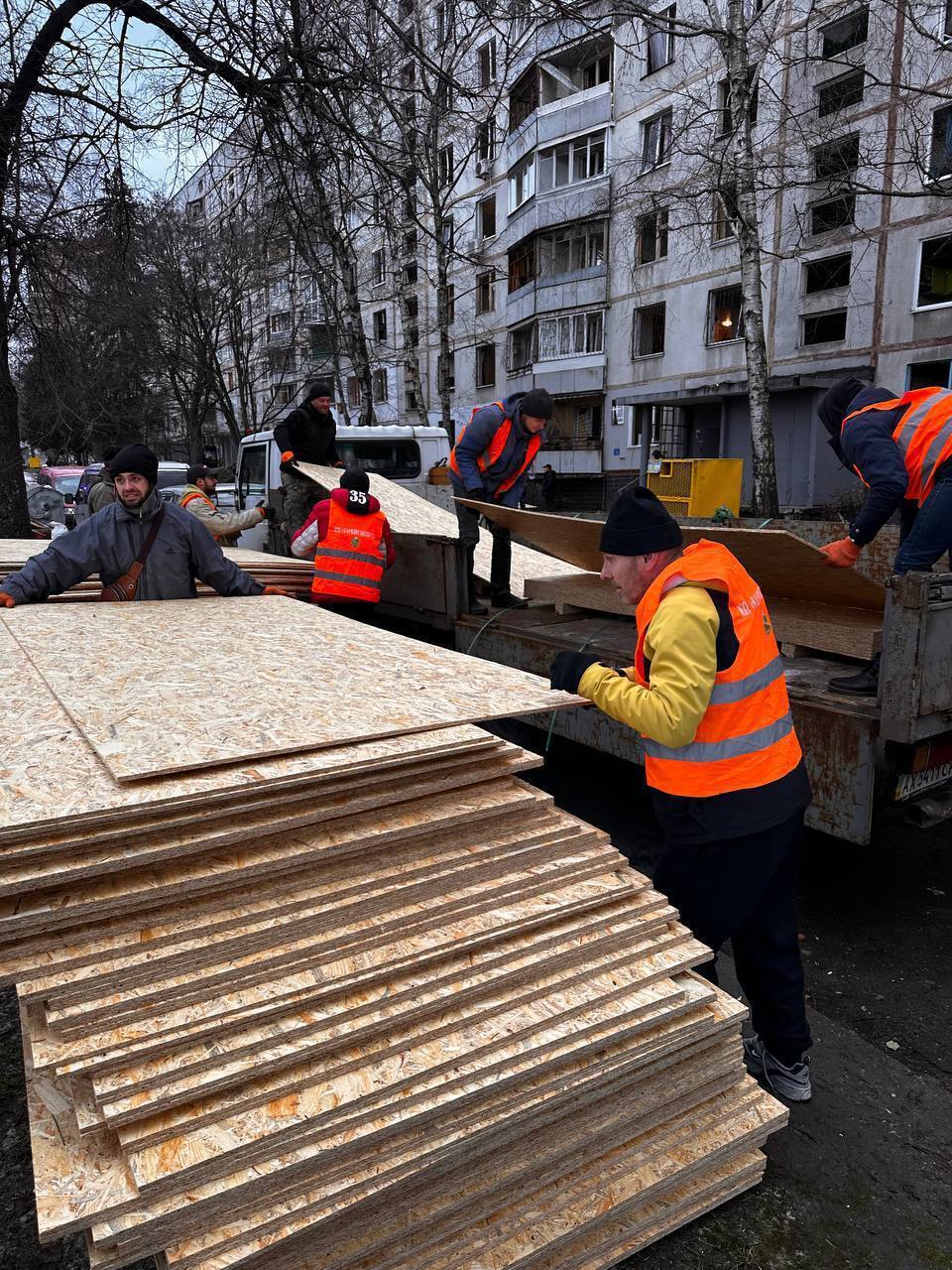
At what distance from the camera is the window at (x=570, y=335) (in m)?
30.0

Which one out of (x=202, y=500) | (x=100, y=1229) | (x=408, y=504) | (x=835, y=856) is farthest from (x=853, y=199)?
(x=100, y=1229)

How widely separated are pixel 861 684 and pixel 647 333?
27277mm

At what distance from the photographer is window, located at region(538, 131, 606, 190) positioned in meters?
28.9

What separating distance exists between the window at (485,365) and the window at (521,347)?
7.57ft

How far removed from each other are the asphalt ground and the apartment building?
12.3 m

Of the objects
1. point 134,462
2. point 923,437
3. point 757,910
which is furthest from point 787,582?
point 134,462

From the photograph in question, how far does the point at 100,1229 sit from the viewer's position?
156 centimetres

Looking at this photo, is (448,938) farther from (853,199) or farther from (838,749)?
(853,199)

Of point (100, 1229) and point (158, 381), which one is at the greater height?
point (158, 381)

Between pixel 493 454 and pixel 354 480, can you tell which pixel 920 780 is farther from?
pixel 354 480

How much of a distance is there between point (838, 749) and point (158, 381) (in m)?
36.2

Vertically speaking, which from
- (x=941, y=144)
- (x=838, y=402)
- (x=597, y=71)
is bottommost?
(x=838, y=402)

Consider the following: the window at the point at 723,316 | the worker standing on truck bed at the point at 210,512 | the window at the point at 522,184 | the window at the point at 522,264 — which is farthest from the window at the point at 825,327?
the worker standing on truck bed at the point at 210,512

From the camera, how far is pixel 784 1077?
2881mm
